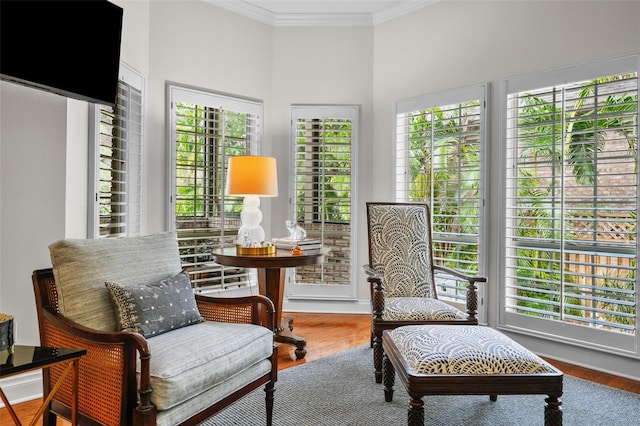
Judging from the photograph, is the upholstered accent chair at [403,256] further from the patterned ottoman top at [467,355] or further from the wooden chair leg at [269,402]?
the wooden chair leg at [269,402]

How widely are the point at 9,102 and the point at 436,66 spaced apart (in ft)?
10.7

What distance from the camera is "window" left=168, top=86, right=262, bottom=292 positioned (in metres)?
3.91

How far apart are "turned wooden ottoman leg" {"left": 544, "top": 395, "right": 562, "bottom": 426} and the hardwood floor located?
1.26 metres

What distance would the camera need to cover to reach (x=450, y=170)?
388 centimetres

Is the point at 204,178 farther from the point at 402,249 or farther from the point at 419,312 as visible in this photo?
the point at 419,312

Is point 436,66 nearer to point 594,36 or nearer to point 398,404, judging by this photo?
point 594,36

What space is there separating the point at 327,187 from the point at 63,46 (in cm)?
267

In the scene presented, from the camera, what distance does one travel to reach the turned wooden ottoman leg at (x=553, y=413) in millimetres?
1810

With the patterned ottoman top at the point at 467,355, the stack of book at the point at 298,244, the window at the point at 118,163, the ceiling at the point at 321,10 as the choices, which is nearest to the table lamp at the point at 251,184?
the stack of book at the point at 298,244

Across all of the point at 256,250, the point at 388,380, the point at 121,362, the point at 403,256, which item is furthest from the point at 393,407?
the point at 121,362

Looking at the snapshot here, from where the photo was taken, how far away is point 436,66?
4.02 metres

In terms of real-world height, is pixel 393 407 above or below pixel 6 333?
below

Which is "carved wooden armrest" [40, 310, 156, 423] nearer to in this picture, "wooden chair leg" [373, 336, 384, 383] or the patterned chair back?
"wooden chair leg" [373, 336, 384, 383]

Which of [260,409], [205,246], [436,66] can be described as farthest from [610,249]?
[205,246]
